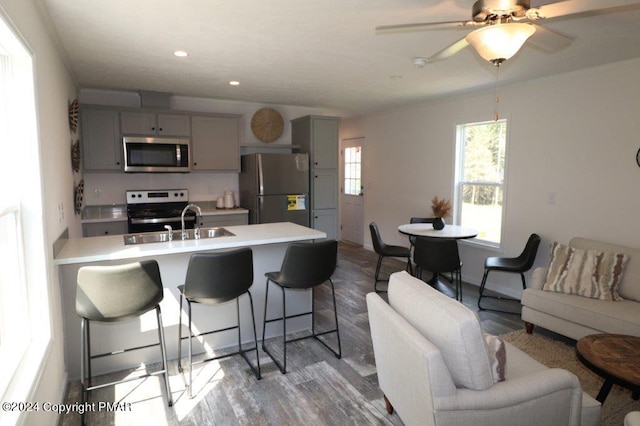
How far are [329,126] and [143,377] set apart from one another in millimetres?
4253

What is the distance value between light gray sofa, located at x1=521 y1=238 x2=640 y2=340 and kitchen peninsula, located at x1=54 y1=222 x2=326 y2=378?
2.05 m

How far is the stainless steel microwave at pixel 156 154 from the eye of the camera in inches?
187

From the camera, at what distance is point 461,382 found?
173 centimetres

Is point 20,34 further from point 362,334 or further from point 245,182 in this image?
point 245,182

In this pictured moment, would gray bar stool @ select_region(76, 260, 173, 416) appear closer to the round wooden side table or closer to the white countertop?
the white countertop

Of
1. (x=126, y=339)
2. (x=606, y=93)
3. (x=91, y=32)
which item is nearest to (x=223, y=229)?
(x=126, y=339)

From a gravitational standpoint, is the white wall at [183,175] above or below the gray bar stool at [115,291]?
above

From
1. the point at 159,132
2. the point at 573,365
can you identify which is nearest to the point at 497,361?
the point at 573,365

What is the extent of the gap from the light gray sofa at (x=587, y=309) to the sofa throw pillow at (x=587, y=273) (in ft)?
0.20

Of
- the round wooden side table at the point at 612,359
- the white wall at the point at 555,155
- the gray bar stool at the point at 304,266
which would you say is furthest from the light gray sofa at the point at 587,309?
the gray bar stool at the point at 304,266

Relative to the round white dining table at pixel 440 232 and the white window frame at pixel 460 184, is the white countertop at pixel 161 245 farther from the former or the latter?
the white window frame at pixel 460 184

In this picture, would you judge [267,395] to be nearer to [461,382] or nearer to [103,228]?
[461,382]

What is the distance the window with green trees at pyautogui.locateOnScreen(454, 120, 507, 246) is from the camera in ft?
15.6

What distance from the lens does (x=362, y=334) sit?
11.4 ft
